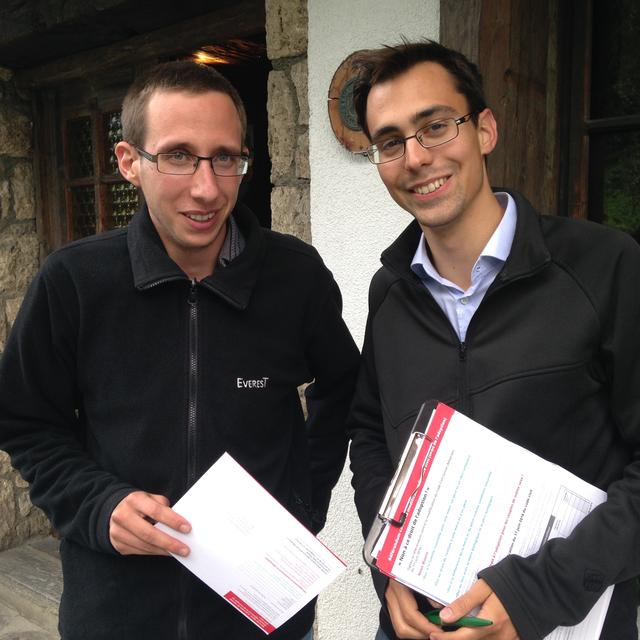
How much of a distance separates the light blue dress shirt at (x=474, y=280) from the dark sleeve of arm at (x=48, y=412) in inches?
29.0

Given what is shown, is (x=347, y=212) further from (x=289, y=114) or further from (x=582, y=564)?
(x=582, y=564)

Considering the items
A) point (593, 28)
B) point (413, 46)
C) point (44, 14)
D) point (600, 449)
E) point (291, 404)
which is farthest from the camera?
point (44, 14)

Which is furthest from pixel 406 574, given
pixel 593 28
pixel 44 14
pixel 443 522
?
pixel 44 14

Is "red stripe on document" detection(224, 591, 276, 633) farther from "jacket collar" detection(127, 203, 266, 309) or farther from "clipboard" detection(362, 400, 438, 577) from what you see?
"jacket collar" detection(127, 203, 266, 309)

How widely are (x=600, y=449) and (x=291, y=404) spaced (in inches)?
27.0

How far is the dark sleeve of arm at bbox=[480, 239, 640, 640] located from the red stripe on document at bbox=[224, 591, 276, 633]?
0.49m

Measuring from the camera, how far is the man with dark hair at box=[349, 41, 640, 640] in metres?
1.12

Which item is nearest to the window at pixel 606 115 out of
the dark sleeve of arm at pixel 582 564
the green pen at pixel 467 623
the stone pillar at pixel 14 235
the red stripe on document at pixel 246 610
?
the dark sleeve of arm at pixel 582 564

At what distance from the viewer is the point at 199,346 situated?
1.48m

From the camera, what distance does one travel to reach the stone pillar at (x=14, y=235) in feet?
12.5

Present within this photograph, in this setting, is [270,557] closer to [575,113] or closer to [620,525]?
[620,525]

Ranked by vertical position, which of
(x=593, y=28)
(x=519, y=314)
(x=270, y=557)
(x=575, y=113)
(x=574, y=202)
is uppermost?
(x=593, y=28)

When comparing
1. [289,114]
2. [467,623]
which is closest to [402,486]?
[467,623]

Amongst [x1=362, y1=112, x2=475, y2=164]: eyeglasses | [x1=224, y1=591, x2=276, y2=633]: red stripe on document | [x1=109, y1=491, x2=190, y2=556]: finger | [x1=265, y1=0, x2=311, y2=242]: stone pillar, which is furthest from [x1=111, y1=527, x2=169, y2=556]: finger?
[x1=265, y1=0, x2=311, y2=242]: stone pillar
